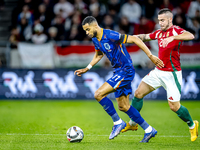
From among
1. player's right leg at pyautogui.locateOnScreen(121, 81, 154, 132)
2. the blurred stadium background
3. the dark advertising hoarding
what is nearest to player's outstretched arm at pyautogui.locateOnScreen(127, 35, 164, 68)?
player's right leg at pyautogui.locateOnScreen(121, 81, 154, 132)

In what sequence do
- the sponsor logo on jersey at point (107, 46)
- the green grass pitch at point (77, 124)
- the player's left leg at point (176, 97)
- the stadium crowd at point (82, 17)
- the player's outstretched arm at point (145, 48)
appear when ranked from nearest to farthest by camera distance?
the player's outstretched arm at point (145, 48) < the green grass pitch at point (77, 124) < the sponsor logo on jersey at point (107, 46) < the player's left leg at point (176, 97) < the stadium crowd at point (82, 17)

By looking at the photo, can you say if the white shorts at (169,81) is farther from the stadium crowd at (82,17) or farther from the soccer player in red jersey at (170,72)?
the stadium crowd at (82,17)

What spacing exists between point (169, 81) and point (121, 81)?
0.90m

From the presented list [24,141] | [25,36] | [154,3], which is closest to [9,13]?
[25,36]

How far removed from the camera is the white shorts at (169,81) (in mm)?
5766

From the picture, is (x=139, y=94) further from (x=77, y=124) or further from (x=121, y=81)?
(x=77, y=124)

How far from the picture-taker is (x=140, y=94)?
6066mm

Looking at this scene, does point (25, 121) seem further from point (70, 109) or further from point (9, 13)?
point (9, 13)

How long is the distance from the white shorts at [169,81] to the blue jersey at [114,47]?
57 centimetres

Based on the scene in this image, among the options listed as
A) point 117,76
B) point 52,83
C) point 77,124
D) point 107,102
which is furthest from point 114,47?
point 52,83

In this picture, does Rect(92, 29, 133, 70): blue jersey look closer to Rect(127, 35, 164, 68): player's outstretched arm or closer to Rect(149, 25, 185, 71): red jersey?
Rect(127, 35, 164, 68): player's outstretched arm

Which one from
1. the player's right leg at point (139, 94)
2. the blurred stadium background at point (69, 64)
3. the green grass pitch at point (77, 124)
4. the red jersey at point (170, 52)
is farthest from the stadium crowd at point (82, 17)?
the red jersey at point (170, 52)

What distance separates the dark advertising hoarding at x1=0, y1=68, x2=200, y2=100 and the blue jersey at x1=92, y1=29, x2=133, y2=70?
5.72 meters

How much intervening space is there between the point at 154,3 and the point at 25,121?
815 cm
